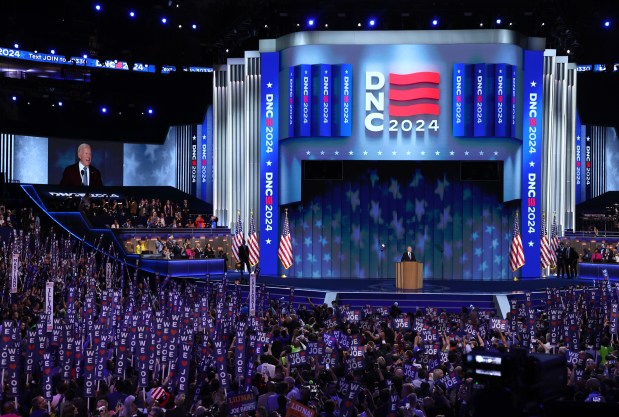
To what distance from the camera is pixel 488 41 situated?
33.8m

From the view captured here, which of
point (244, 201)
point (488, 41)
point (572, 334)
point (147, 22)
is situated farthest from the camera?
point (147, 22)

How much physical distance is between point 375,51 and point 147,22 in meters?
17.9

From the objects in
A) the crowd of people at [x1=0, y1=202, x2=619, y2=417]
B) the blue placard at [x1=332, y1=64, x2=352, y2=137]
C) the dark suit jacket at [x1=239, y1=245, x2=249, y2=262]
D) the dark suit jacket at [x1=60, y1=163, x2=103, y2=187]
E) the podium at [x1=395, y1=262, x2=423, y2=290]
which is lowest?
the crowd of people at [x1=0, y1=202, x2=619, y2=417]

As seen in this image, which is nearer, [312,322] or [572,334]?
[572,334]

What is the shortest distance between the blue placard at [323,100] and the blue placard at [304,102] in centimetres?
21

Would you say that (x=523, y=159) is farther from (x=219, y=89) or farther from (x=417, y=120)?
(x=219, y=89)

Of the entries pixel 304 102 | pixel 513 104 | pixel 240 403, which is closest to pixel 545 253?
pixel 513 104

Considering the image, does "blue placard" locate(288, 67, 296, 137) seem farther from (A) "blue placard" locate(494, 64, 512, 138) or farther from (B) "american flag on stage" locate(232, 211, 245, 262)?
(A) "blue placard" locate(494, 64, 512, 138)

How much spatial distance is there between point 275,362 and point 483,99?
21238 mm

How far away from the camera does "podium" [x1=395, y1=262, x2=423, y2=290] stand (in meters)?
30.1

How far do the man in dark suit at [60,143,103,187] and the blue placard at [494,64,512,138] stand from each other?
18548 millimetres

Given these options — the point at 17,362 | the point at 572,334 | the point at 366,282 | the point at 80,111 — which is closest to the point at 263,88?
the point at 366,282

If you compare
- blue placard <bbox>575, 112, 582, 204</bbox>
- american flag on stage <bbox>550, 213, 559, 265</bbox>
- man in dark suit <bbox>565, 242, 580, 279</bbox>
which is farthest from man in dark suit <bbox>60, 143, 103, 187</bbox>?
blue placard <bbox>575, 112, 582, 204</bbox>

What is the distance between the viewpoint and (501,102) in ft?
110
